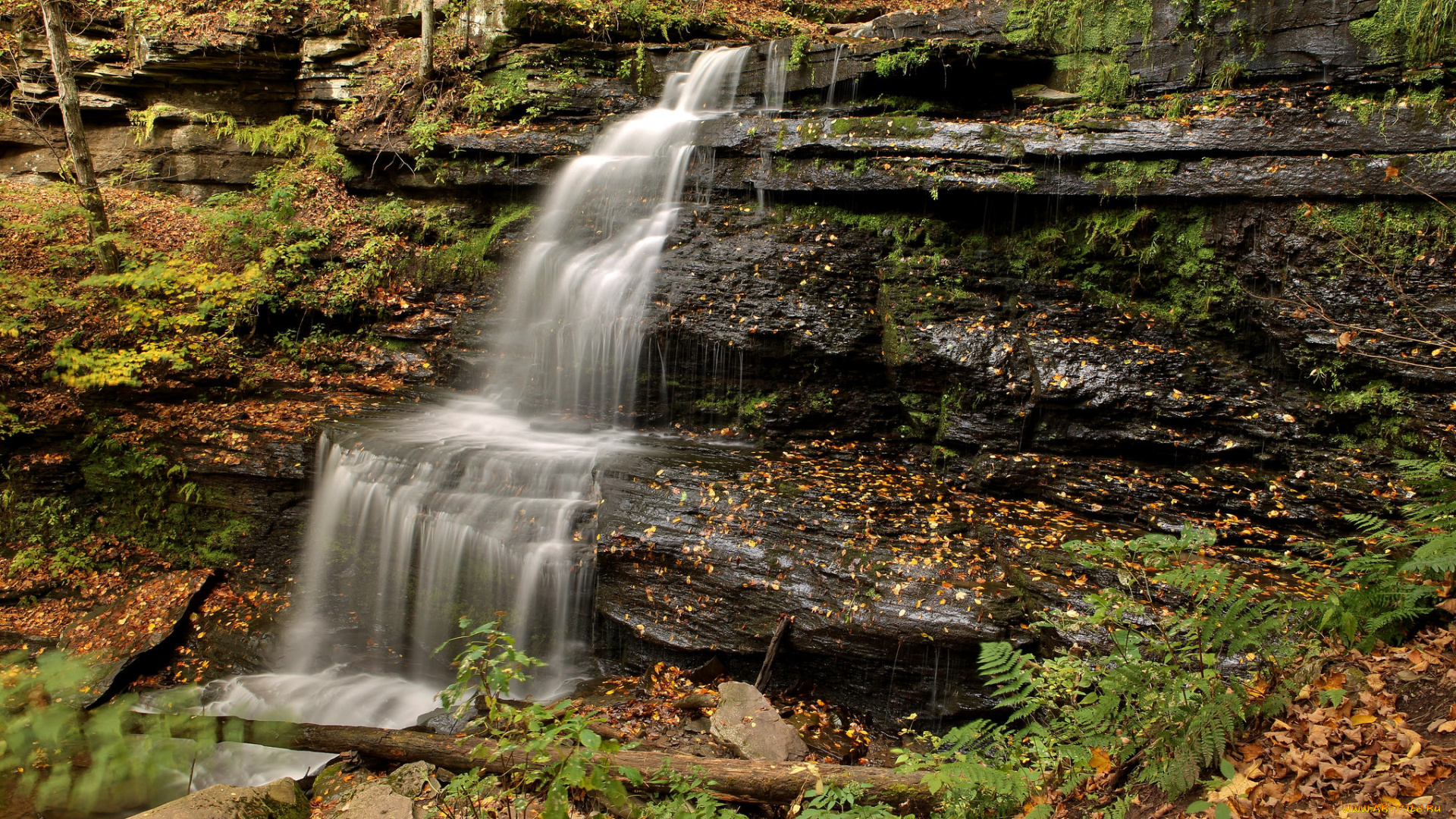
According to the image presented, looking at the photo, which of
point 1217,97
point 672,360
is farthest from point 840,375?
point 1217,97

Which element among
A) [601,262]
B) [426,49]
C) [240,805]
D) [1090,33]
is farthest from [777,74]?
[240,805]

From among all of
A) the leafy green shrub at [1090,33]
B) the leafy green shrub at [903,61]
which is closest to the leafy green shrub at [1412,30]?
the leafy green shrub at [1090,33]

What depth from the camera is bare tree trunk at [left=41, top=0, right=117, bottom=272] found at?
27.3 feet

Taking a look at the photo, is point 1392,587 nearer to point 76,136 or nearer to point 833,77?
point 833,77

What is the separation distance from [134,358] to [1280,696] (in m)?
10.1

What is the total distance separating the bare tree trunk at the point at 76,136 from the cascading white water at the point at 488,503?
4.38m

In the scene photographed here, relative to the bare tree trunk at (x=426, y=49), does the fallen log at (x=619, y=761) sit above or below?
below

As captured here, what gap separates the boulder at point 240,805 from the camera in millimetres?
3705

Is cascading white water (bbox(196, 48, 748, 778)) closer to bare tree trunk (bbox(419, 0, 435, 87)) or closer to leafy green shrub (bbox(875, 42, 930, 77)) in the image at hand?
leafy green shrub (bbox(875, 42, 930, 77))

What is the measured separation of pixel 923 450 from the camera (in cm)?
758

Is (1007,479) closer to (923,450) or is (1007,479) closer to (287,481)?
(923,450)

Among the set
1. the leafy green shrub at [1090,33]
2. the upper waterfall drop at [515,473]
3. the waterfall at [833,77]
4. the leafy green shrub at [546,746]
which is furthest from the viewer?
the waterfall at [833,77]

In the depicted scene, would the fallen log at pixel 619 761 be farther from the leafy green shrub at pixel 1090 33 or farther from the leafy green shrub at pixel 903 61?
the leafy green shrub at pixel 903 61

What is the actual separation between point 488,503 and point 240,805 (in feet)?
10.7
